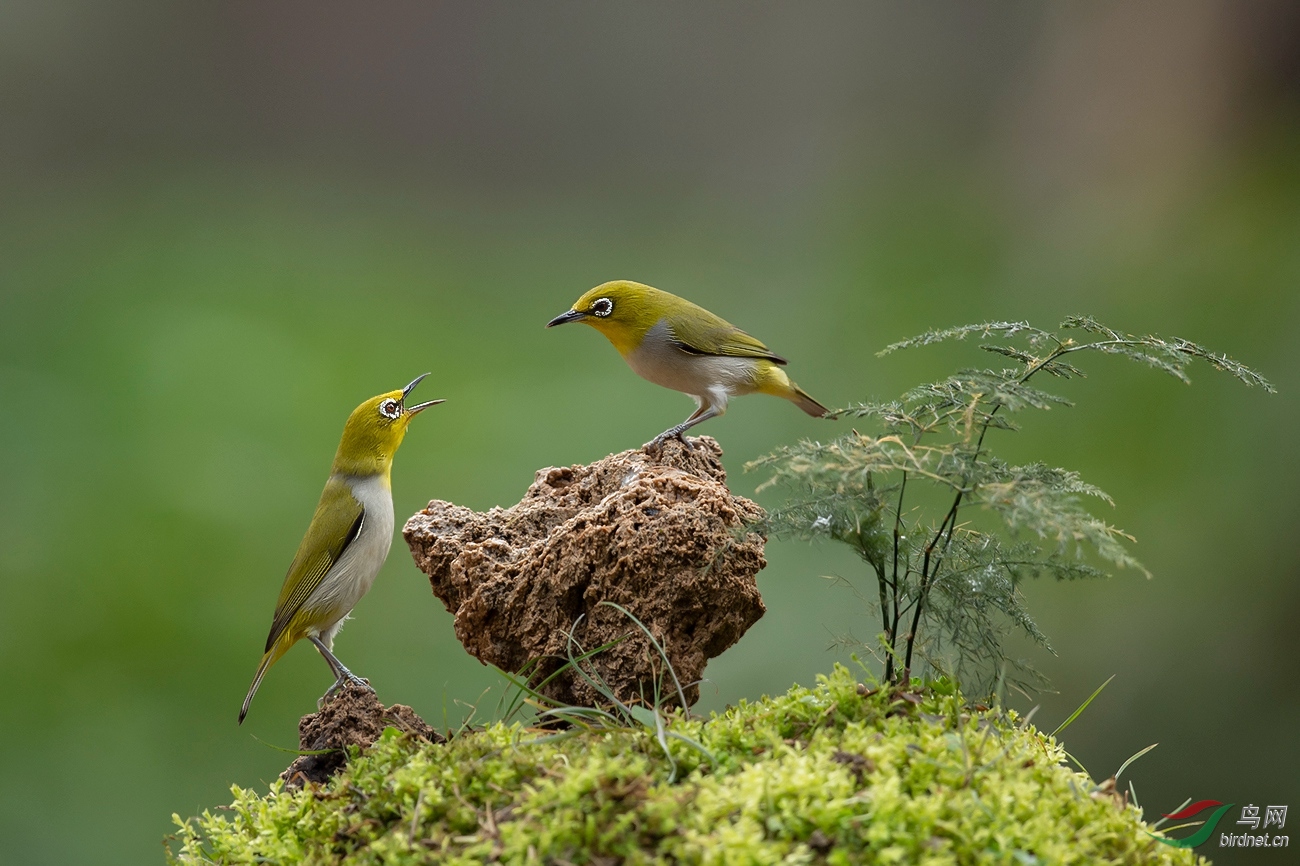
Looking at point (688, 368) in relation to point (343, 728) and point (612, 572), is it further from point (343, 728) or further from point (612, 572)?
point (343, 728)

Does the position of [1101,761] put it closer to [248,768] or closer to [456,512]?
[456,512]

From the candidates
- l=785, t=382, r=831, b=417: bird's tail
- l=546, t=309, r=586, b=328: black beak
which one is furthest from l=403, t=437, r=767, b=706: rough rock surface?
l=785, t=382, r=831, b=417: bird's tail

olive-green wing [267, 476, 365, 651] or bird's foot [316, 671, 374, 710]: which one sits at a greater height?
olive-green wing [267, 476, 365, 651]

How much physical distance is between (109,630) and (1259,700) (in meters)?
7.20

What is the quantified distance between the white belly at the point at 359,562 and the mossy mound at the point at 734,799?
2.79ft

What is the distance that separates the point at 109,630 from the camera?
6.21 metres

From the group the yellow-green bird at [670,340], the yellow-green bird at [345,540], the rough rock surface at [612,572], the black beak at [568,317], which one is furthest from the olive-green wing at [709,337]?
the yellow-green bird at [345,540]

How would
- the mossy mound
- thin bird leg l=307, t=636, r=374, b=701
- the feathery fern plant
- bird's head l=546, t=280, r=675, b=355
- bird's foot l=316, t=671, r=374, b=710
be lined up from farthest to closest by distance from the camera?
1. bird's head l=546, t=280, r=675, b=355
2. thin bird leg l=307, t=636, r=374, b=701
3. bird's foot l=316, t=671, r=374, b=710
4. the feathery fern plant
5. the mossy mound

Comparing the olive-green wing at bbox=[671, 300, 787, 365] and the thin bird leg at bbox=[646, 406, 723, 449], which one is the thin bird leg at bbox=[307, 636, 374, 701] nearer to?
the thin bird leg at bbox=[646, 406, 723, 449]

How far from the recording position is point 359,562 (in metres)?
3.89

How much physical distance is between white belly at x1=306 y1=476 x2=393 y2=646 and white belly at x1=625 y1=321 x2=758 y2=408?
1.21m

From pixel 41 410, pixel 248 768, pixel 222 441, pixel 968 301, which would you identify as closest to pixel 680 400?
pixel 968 301

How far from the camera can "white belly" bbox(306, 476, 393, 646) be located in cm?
386

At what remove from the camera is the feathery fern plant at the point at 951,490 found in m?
2.83
